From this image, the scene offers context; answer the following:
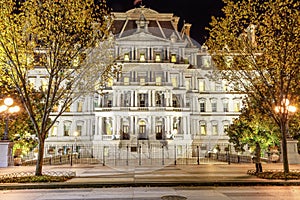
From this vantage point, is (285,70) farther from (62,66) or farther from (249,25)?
(62,66)

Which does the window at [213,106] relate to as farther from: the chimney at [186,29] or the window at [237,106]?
the chimney at [186,29]

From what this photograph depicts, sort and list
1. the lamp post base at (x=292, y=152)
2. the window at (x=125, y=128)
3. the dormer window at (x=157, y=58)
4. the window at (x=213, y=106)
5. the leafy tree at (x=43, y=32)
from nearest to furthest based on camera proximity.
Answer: the leafy tree at (x=43, y=32)
the lamp post base at (x=292, y=152)
the window at (x=125, y=128)
the dormer window at (x=157, y=58)
the window at (x=213, y=106)

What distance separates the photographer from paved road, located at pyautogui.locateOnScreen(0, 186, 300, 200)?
9961 millimetres

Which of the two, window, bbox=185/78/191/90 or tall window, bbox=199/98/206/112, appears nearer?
window, bbox=185/78/191/90

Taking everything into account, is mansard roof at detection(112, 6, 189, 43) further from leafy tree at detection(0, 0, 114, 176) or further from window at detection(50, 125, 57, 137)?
leafy tree at detection(0, 0, 114, 176)

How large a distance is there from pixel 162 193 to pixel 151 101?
106 feet

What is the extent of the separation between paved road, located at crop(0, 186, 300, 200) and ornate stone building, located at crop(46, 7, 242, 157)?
2682 cm

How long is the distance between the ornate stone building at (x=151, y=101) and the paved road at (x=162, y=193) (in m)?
26.8

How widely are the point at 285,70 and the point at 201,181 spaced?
317 inches

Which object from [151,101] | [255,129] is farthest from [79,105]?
[255,129]

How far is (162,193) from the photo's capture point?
1088cm

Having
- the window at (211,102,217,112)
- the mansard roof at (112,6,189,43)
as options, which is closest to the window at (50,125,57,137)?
the mansard roof at (112,6,189,43)

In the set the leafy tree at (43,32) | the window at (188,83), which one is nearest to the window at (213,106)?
the window at (188,83)

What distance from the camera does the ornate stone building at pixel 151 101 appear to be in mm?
42031
